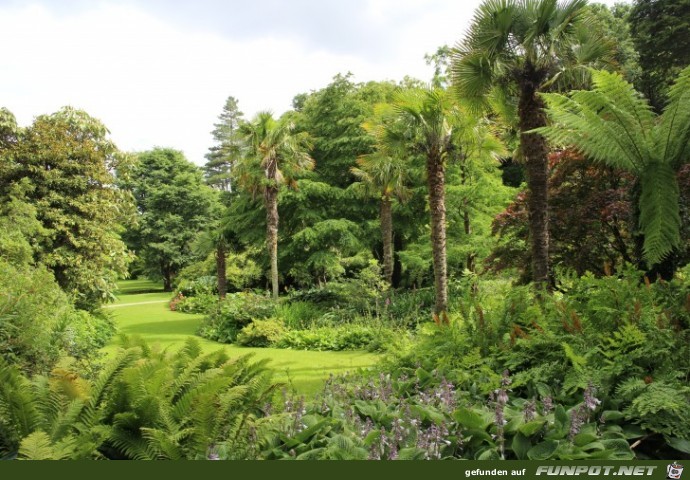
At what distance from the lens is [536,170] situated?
7.78 metres

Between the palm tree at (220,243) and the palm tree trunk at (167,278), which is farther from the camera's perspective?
the palm tree trunk at (167,278)

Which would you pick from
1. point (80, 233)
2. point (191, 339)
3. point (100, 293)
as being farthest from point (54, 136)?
point (191, 339)

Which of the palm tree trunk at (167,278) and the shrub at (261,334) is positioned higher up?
the palm tree trunk at (167,278)

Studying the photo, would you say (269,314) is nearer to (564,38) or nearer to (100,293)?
(100,293)

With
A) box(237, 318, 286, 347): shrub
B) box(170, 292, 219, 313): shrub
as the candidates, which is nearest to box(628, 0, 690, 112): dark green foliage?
box(237, 318, 286, 347): shrub

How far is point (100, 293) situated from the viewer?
540 inches

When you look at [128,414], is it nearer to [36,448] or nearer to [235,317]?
[36,448]

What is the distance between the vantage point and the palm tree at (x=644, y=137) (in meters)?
5.30

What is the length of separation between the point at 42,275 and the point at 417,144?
25.1 feet

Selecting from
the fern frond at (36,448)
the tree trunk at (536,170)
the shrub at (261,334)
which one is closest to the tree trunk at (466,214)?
the shrub at (261,334)

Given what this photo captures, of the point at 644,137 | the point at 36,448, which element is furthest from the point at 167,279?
the point at 36,448

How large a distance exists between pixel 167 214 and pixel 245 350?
25.8 m

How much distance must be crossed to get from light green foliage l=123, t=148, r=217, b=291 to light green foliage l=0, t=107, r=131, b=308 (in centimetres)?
1888

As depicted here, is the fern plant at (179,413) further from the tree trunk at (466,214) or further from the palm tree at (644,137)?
the tree trunk at (466,214)
